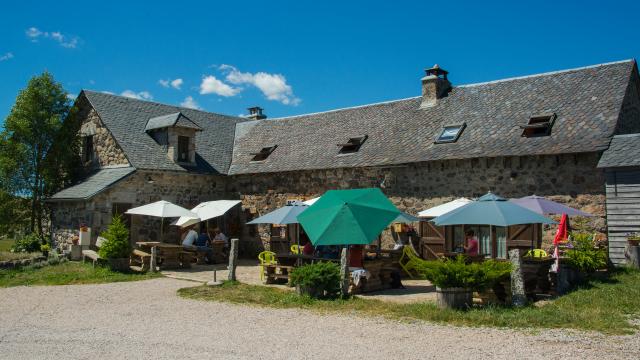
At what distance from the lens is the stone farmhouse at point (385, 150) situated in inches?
572

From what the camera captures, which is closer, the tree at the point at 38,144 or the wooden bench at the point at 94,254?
the wooden bench at the point at 94,254

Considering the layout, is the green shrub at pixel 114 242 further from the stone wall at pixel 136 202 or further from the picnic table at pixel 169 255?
the stone wall at pixel 136 202

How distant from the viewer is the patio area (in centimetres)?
1116

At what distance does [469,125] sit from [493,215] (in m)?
7.26

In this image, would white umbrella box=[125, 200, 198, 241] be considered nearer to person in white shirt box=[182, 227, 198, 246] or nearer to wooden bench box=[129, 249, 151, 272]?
person in white shirt box=[182, 227, 198, 246]

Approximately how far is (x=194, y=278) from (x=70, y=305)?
4.19m

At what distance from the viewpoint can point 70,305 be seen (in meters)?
10.6

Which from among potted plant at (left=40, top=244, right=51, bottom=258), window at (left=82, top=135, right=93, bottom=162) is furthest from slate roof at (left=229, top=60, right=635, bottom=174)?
potted plant at (left=40, top=244, right=51, bottom=258)

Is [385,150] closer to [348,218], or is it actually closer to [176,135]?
[348,218]

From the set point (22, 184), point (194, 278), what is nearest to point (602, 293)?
point (194, 278)

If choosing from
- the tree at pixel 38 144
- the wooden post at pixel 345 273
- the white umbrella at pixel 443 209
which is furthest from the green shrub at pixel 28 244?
the white umbrella at pixel 443 209

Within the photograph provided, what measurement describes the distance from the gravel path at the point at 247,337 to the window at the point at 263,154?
11579 millimetres

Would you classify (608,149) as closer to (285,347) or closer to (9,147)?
(285,347)

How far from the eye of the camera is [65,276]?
565 inches
